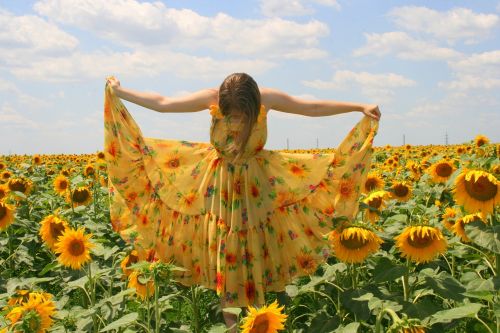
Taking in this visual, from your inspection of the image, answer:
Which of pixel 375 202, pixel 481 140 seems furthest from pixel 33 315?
pixel 481 140

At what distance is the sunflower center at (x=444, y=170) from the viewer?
5.54m

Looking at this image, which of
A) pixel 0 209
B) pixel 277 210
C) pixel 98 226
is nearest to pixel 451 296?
pixel 277 210

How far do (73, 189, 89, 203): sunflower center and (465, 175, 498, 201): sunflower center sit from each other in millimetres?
3723

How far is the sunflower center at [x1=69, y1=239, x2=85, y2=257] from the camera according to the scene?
10.3ft

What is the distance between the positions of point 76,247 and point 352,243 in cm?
147

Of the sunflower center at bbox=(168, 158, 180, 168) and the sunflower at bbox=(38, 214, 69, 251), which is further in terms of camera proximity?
the sunflower center at bbox=(168, 158, 180, 168)

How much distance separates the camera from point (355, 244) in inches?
118

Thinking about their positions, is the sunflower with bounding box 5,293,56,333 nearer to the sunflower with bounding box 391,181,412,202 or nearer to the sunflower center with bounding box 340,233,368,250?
the sunflower center with bounding box 340,233,368,250

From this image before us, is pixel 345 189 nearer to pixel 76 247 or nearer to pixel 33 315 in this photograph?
pixel 76 247

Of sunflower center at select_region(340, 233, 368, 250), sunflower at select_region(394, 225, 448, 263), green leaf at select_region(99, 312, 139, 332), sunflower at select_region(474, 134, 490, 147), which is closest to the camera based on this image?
green leaf at select_region(99, 312, 139, 332)

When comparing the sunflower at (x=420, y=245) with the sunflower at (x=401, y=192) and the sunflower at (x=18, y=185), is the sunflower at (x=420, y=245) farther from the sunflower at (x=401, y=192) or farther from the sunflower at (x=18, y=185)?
the sunflower at (x=18, y=185)

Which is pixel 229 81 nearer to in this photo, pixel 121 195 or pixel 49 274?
pixel 121 195

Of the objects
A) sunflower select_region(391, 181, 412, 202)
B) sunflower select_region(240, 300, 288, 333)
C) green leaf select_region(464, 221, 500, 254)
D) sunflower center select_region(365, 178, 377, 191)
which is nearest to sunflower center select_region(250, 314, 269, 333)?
sunflower select_region(240, 300, 288, 333)

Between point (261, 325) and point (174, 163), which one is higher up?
point (174, 163)
